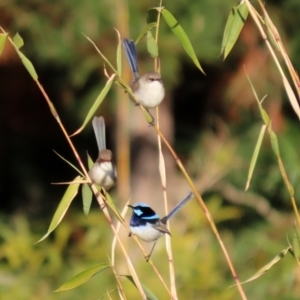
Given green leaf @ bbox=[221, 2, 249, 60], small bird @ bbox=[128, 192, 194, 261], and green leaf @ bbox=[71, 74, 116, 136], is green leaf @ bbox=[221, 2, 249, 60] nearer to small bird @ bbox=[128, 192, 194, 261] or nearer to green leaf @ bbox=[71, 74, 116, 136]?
green leaf @ bbox=[71, 74, 116, 136]

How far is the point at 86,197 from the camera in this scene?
1.99 meters

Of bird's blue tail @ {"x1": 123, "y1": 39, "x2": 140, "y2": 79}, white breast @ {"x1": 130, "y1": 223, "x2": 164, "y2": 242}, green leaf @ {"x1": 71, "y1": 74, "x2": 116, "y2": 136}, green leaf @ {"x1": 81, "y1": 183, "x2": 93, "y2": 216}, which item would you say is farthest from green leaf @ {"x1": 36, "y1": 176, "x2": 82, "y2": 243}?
bird's blue tail @ {"x1": 123, "y1": 39, "x2": 140, "y2": 79}

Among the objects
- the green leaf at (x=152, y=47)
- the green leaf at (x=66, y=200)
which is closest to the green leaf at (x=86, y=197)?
the green leaf at (x=66, y=200)

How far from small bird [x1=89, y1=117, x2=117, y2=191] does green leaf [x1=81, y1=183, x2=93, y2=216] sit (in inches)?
1.1

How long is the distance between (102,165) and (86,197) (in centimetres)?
16

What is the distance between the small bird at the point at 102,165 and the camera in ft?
6.62

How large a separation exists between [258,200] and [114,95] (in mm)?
1333

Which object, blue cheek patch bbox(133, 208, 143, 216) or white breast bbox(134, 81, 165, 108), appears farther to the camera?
white breast bbox(134, 81, 165, 108)

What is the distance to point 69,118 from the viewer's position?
6.14 m

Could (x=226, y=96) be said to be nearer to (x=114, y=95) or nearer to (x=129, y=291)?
(x=114, y=95)

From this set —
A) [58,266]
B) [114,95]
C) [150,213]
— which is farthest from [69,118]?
[150,213]

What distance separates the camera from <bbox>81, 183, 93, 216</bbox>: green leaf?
1975 millimetres

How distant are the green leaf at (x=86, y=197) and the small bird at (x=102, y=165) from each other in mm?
27

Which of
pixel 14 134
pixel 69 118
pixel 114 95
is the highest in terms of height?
pixel 114 95
